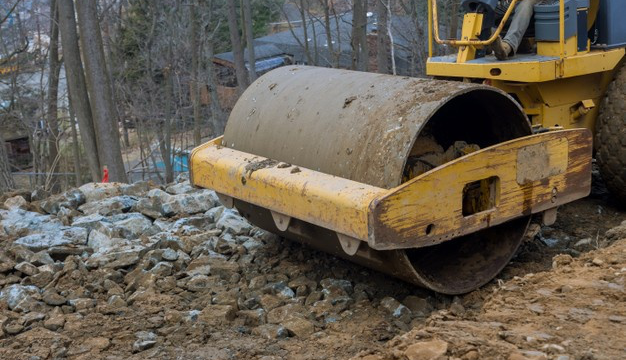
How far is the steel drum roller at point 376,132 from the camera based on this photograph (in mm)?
A: 4809

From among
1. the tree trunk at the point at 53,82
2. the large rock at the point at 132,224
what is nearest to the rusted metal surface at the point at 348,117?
the large rock at the point at 132,224

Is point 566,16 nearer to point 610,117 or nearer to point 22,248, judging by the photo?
point 610,117

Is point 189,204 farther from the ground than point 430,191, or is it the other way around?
point 430,191

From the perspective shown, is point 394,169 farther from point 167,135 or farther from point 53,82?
point 53,82

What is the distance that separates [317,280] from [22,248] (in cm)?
212

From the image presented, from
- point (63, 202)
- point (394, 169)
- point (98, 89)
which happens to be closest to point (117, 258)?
point (63, 202)

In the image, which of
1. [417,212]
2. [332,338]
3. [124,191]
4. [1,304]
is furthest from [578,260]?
[124,191]

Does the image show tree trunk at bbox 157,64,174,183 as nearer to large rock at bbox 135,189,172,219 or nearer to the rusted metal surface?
large rock at bbox 135,189,172,219

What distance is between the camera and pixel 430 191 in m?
4.59

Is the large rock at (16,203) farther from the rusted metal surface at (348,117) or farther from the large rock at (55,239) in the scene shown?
the rusted metal surface at (348,117)

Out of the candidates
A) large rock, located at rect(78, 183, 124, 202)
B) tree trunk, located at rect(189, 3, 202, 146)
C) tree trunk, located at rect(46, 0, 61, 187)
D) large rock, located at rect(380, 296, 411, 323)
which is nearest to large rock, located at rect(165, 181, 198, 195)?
large rock, located at rect(78, 183, 124, 202)

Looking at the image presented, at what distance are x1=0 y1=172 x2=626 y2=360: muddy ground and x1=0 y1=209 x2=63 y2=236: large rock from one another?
0.06 m

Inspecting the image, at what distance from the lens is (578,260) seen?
5004mm

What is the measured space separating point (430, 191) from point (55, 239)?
3092 mm
